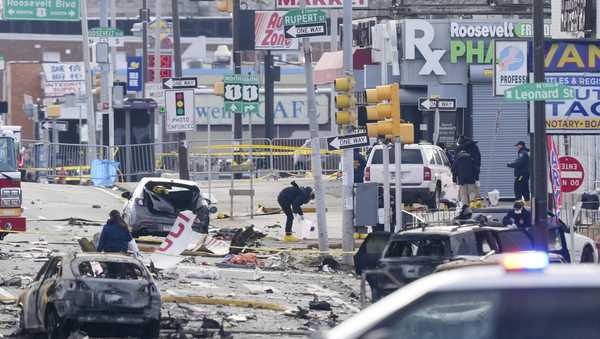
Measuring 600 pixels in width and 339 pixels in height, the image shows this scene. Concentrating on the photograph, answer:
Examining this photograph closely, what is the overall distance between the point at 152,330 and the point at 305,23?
32.9 ft

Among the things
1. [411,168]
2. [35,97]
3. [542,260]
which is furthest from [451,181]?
[35,97]

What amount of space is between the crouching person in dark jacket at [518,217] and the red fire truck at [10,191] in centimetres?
899

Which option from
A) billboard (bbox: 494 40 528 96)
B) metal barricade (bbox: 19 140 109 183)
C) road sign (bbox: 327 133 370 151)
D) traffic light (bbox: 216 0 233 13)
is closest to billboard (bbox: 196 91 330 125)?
metal barricade (bbox: 19 140 109 183)

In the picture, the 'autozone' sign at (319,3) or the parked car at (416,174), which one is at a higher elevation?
the 'autozone' sign at (319,3)

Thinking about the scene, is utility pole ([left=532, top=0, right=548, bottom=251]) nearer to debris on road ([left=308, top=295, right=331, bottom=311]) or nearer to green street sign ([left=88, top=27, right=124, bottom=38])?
debris on road ([left=308, top=295, right=331, bottom=311])

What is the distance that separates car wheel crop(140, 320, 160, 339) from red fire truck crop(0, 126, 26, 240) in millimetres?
10336

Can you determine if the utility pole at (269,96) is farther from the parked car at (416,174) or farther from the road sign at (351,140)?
the road sign at (351,140)

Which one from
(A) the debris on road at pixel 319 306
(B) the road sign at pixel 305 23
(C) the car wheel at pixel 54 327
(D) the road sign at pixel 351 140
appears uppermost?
(B) the road sign at pixel 305 23

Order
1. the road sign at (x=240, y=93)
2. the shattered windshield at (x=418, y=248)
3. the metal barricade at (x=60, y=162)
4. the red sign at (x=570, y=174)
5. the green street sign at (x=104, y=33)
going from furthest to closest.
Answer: the metal barricade at (x=60, y=162)
the green street sign at (x=104, y=33)
the road sign at (x=240, y=93)
the red sign at (x=570, y=174)
the shattered windshield at (x=418, y=248)

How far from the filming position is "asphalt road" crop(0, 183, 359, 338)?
19906 millimetres

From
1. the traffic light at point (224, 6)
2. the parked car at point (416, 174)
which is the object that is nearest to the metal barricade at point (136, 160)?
the traffic light at point (224, 6)

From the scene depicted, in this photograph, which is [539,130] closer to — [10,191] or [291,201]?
[10,191]

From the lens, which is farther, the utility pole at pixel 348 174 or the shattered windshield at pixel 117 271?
the utility pole at pixel 348 174

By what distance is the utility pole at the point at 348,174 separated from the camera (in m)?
26.8
